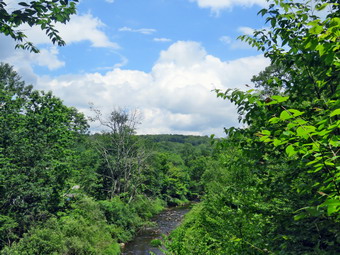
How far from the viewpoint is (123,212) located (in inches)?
1013

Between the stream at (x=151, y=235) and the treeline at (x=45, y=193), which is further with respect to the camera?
the stream at (x=151, y=235)

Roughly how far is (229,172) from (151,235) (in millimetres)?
15609

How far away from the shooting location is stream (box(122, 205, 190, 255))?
800 inches

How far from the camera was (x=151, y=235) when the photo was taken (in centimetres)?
2478

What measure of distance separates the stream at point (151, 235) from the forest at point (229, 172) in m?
0.96

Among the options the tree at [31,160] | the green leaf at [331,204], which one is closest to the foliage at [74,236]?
the tree at [31,160]

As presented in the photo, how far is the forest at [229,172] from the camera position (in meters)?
2.44

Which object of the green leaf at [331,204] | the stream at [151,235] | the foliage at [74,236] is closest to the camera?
the green leaf at [331,204]

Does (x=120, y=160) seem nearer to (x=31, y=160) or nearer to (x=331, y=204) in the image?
(x=31, y=160)

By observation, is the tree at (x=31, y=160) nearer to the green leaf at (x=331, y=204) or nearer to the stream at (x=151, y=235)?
the stream at (x=151, y=235)

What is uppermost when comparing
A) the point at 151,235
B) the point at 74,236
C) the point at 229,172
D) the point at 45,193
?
the point at 229,172

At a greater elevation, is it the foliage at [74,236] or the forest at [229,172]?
the forest at [229,172]

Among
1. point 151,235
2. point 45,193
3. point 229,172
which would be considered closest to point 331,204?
point 229,172

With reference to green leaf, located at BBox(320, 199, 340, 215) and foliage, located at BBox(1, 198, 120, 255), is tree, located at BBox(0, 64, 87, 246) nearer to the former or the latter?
foliage, located at BBox(1, 198, 120, 255)
